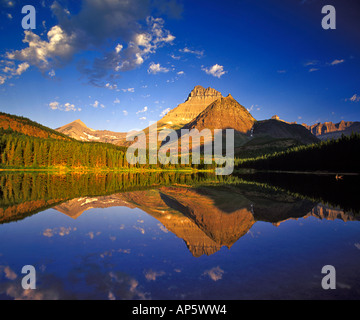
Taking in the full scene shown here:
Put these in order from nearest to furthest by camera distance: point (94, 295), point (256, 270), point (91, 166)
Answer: point (94, 295) → point (256, 270) → point (91, 166)

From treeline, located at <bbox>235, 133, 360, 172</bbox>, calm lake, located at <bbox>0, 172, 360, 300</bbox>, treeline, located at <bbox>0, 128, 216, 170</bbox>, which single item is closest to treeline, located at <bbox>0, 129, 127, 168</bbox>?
treeline, located at <bbox>0, 128, 216, 170</bbox>

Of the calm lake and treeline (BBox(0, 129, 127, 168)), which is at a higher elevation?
treeline (BBox(0, 129, 127, 168))

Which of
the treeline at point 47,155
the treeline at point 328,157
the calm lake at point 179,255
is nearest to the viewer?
the calm lake at point 179,255

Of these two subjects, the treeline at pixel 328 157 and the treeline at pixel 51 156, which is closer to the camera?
the treeline at pixel 328 157

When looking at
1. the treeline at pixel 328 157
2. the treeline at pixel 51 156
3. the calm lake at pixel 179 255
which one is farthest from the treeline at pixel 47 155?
the calm lake at pixel 179 255

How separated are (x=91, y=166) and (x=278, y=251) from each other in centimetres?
14363

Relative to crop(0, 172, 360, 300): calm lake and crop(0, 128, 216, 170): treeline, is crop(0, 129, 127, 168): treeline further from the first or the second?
crop(0, 172, 360, 300): calm lake

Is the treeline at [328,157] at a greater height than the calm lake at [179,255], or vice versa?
the treeline at [328,157]

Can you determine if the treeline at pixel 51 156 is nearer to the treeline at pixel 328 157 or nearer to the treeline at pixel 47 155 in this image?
the treeline at pixel 47 155

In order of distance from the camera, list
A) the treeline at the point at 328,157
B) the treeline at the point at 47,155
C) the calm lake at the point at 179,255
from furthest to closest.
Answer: the treeline at the point at 47,155
the treeline at the point at 328,157
the calm lake at the point at 179,255
